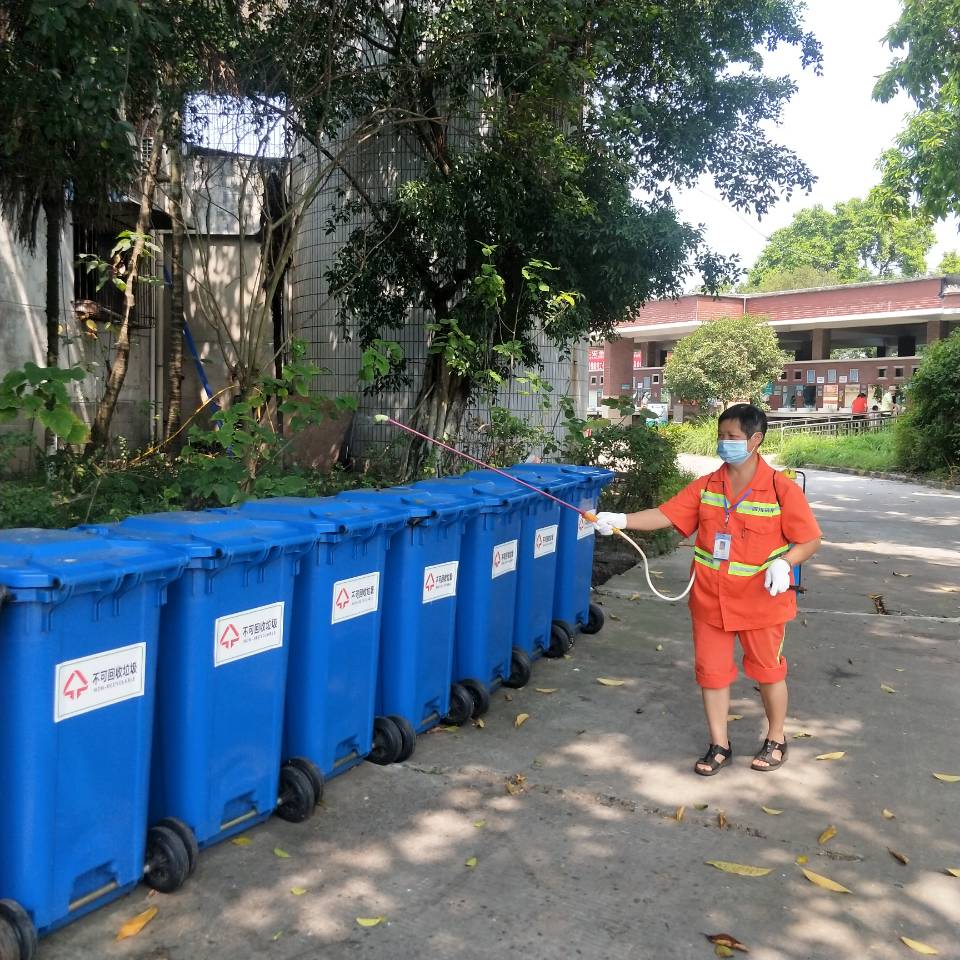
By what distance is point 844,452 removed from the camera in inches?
875

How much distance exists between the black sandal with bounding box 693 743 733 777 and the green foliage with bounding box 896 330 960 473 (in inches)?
587

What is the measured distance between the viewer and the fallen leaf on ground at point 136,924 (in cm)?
281

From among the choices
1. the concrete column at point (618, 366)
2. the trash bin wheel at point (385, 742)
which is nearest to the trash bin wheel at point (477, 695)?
the trash bin wheel at point (385, 742)

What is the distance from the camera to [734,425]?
4.11 meters

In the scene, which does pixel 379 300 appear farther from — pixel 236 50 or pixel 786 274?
pixel 786 274

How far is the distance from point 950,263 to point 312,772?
66679mm

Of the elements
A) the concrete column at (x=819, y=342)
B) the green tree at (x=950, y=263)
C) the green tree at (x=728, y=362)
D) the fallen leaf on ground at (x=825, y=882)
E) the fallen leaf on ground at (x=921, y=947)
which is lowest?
the fallen leaf on ground at (x=921, y=947)

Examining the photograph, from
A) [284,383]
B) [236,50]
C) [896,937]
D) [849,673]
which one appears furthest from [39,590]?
[236,50]

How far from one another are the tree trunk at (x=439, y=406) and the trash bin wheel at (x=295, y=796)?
208 inches

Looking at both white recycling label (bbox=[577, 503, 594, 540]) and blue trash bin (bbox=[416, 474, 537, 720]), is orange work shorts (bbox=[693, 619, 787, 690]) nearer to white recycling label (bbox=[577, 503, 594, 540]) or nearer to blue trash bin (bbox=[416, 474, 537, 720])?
blue trash bin (bbox=[416, 474, 537, 720])

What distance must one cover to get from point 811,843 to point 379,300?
23.1ft

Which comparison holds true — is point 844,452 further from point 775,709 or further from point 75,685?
point 75,685

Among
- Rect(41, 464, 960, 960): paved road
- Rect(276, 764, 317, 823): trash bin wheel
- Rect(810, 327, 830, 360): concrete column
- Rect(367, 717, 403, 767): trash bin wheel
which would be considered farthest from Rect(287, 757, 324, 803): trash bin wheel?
Rect(810, 327, 830, 360): concrete column

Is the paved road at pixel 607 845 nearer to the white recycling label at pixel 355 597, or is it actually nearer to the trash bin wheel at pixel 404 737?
the trash bin wheel at pixel 404 737
